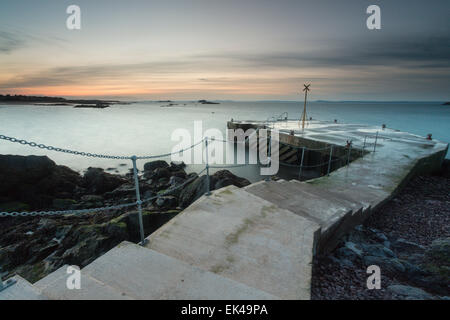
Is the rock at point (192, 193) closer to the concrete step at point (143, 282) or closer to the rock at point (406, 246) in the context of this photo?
the rock at point (406, 246)

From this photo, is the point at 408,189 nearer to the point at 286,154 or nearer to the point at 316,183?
the point at 316,183

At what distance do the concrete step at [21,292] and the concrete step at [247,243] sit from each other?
127 cm

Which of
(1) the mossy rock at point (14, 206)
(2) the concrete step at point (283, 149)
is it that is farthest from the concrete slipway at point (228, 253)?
(2) the concrete step at point (283, 149)

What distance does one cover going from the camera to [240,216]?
3906 millimetres

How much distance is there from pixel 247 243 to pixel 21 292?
2406 mm

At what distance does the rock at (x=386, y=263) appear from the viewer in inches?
158

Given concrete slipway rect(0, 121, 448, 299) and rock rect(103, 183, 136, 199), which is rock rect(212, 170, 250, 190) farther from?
concrete slipway rect(0, 121, 448, 299)

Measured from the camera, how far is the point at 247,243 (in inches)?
A: 128

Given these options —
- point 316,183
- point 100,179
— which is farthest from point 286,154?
point 100,179

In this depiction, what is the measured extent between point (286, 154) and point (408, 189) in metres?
12.0

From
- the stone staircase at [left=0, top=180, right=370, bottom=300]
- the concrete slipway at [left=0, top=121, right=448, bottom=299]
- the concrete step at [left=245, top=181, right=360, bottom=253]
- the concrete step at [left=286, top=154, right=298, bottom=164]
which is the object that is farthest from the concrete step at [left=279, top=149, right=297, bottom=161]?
the stone staircase at [left=0, top=180, right=370, bottom=300]

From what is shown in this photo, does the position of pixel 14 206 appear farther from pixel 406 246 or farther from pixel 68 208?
pixel 406 246

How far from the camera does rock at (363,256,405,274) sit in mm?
4004

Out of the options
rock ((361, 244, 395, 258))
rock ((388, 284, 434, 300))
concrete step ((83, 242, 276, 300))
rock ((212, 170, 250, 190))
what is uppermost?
concrete step ((83, 242, 276, 300))
